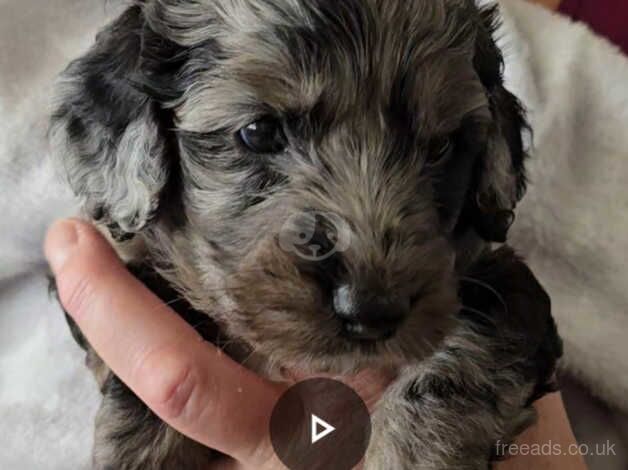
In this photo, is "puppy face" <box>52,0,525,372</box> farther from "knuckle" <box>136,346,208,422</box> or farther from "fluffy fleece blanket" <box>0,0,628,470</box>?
"fluffy fleece blanket" <box>0,0,628,470</box>

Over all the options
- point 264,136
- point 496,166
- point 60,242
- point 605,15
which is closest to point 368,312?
point 264,136

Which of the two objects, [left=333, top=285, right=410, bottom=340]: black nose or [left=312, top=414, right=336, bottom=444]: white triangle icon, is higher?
[left=333, top=285, right=410, bottom=340]: black nose

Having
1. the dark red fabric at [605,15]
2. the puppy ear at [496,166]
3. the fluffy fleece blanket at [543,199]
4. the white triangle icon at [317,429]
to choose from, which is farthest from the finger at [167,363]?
the dark red fabric at [605,15]

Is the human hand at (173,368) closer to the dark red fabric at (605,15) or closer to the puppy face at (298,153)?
the puppy face at (298,153)

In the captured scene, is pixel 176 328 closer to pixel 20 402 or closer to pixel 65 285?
pixel 65 285

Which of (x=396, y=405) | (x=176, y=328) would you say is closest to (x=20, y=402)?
(x=176, y=328)

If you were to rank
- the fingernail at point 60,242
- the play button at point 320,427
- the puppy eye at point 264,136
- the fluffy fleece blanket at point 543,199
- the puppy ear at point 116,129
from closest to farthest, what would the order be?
the puppy eye at point 264,136, the puppy ear at point 116,129, the play button at point 320,427, the fingernail at point 60,242, the fluffy fleece blanket at point 543,199

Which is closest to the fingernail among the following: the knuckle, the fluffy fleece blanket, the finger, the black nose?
the finger

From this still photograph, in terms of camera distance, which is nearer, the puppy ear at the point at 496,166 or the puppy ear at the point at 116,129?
the puppy ear at the point at 116,129
